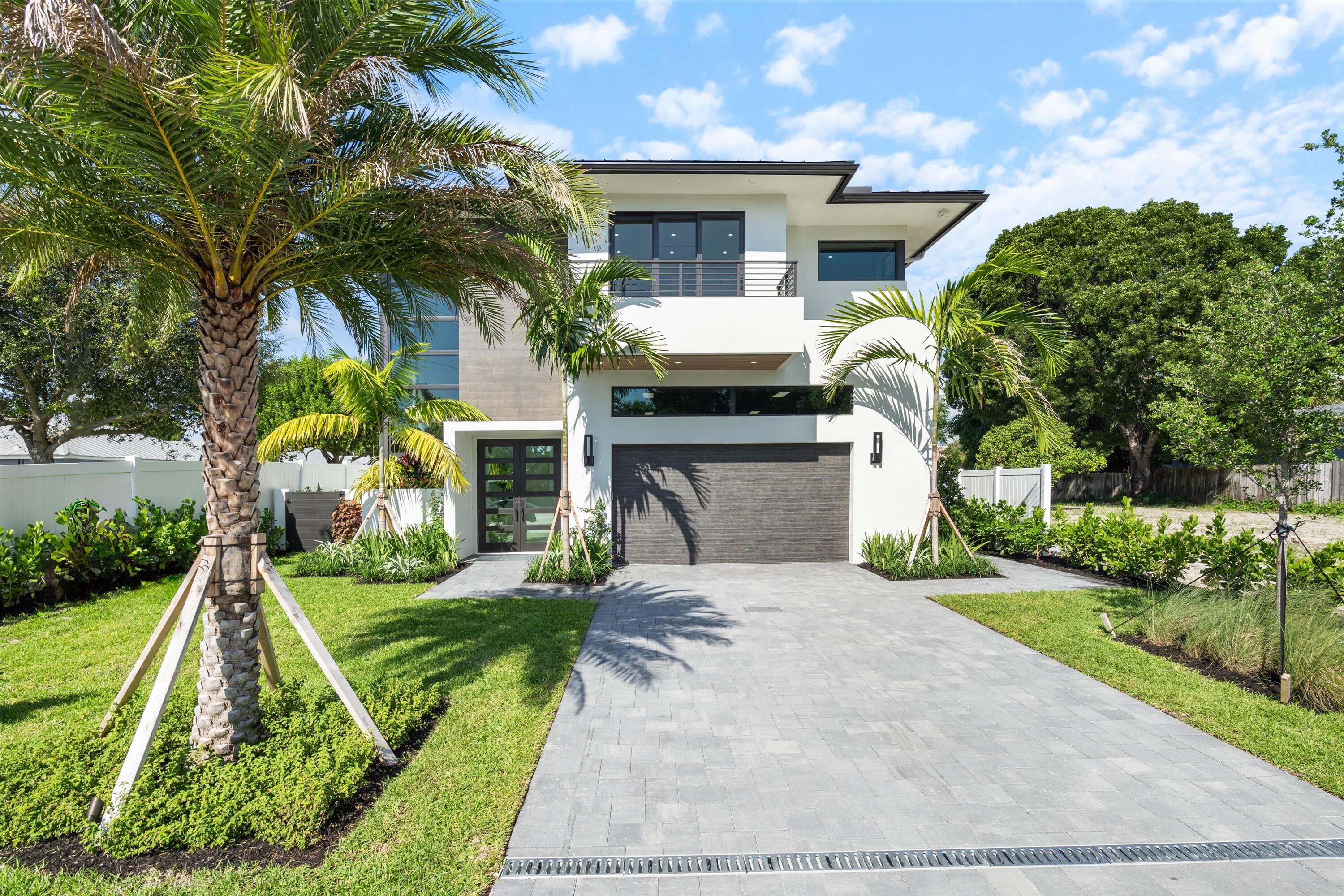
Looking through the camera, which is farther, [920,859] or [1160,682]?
[1160,682]

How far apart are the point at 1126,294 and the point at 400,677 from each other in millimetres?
28287

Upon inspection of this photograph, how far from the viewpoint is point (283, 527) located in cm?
1388

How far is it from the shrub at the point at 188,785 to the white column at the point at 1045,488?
1214 centimetres

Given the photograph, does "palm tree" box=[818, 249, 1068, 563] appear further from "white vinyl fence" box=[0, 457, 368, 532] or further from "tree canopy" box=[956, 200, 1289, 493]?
"tree canopy" box=[956, 200, 1289, 493]

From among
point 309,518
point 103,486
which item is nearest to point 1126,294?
point 309,518

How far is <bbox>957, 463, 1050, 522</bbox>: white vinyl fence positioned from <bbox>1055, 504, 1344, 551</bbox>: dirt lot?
424 mm

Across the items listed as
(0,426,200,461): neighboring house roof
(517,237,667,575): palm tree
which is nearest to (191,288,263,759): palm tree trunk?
(517,237,667,575): palm tree

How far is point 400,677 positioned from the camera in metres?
5.50

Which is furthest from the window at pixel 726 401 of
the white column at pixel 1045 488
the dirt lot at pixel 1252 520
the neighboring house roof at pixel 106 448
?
the neighboring house roof at pixel 106 448

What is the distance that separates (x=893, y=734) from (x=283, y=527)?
14600 mm

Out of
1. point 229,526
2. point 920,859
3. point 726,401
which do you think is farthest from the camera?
point 726,401

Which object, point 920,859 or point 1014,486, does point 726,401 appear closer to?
point 1014,486

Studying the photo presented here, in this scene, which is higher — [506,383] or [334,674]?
[506,383]

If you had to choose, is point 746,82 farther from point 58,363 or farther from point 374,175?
point 58,363
